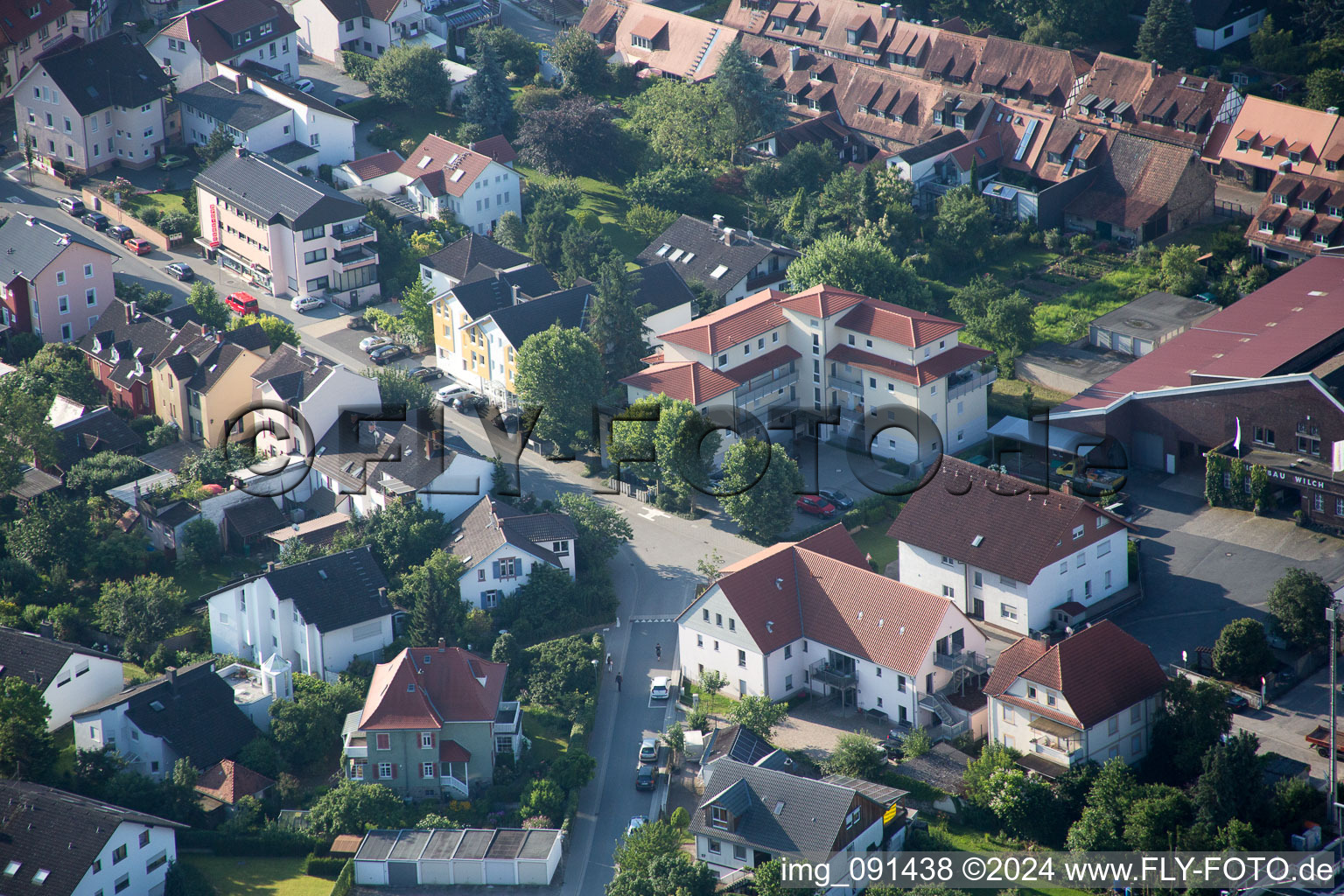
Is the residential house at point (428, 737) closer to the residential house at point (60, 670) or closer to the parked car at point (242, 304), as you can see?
the residential house at point (60, 670)

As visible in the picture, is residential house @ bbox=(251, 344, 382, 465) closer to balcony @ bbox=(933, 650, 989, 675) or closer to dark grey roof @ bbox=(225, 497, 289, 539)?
dark grey roof @ bbox=(225, 497, 289, 539)

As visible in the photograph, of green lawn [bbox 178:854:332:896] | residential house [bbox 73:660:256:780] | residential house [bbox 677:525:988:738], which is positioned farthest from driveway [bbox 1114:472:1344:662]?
residential house [bbox 73:660:256:780]

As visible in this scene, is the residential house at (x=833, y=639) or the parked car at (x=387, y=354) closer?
the residential house at (x=833, y=639)

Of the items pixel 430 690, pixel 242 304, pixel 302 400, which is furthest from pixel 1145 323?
pixel 242 304

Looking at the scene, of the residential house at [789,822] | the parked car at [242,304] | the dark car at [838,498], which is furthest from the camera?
the parked car at [242,304]

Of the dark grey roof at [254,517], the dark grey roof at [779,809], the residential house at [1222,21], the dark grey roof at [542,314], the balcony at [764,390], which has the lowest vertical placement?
the dark grey roof at [254,517]

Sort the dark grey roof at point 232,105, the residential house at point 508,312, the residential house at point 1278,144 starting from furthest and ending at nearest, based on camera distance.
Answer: the dark grey roof at point 232,105
the residential house at point 1278,144
the residential house at point 508,312

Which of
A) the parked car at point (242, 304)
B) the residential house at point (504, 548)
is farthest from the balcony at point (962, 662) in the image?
the parked car at point (242, 304)
